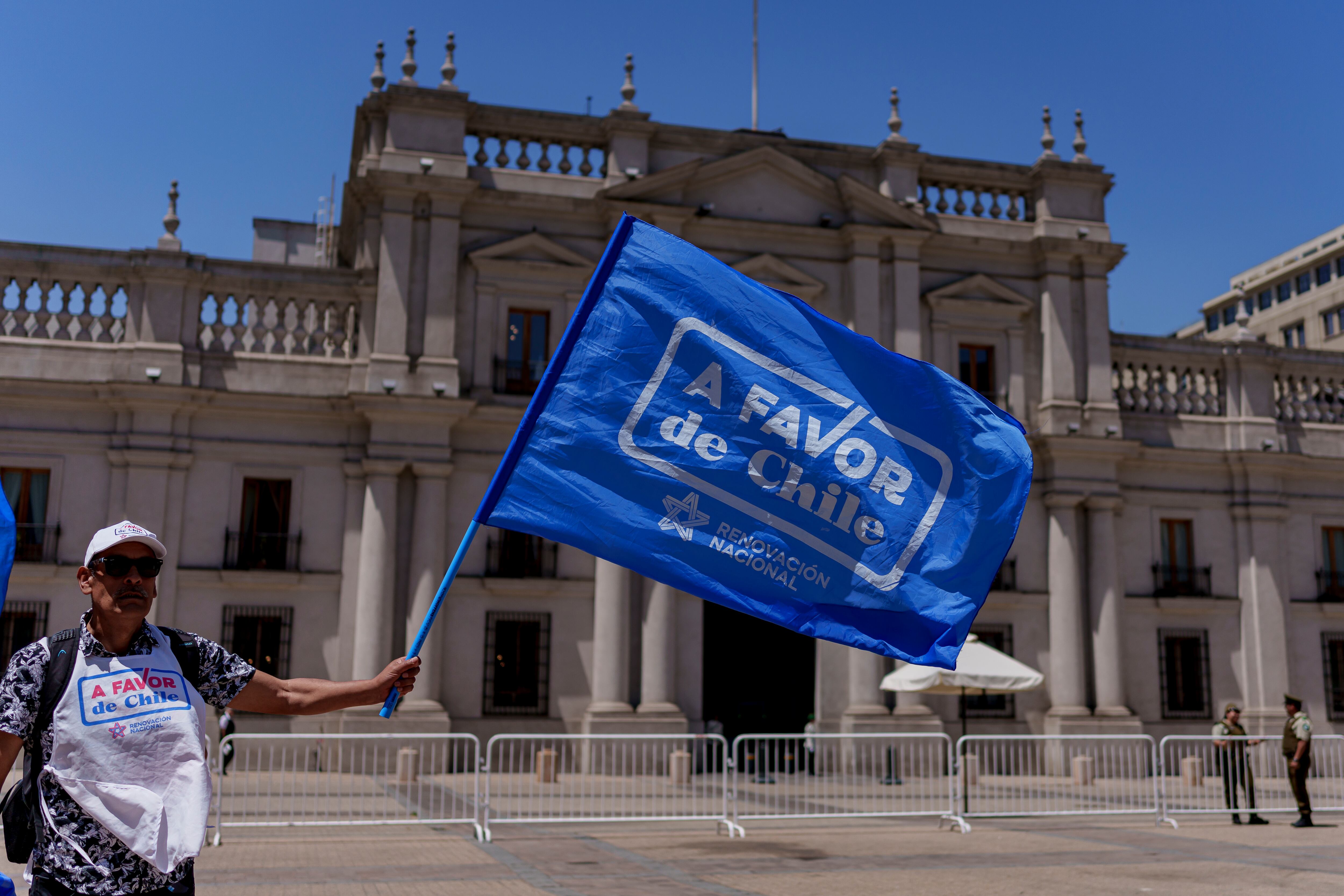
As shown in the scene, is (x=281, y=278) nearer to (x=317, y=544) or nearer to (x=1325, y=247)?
(x=317, y=544)

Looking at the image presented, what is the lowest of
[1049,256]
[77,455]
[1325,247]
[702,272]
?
[702,272]

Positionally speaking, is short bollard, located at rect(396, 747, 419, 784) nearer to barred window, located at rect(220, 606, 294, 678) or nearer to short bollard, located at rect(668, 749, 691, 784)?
short bollard, located at rect(668, 749, 691, 784)

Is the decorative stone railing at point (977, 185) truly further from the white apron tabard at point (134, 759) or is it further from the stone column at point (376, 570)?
the white apron tabard at point (134, 759)

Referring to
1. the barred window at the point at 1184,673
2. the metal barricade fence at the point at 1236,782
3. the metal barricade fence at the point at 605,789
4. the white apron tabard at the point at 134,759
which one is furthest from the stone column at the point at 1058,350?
the white apron tabard at the point at 134,759

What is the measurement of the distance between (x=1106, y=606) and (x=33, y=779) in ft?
91.5

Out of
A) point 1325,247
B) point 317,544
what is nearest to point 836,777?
→ point 317,544

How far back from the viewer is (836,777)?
851 inches

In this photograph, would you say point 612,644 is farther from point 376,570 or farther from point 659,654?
point 376,570

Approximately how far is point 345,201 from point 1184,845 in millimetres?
23661

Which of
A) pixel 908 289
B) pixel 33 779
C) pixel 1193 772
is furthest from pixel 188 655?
pixel 908 289

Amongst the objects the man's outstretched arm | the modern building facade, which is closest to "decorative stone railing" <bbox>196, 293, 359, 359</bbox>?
the man's outstretched arm

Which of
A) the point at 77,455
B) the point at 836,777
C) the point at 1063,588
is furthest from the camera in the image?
the point at 1063,588

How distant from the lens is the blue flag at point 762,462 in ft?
21.7

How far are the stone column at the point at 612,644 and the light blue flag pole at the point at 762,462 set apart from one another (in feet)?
64.3
